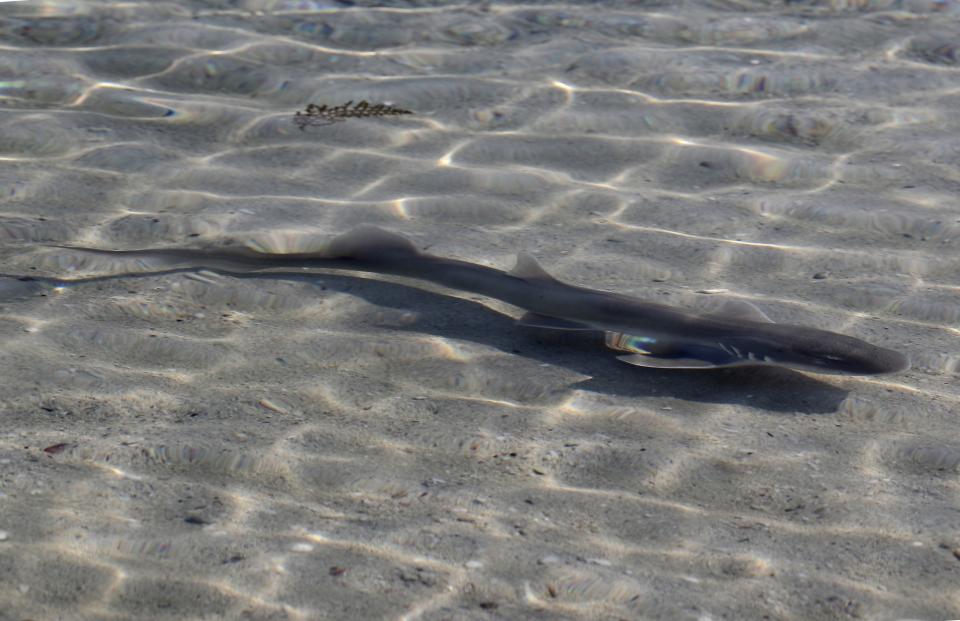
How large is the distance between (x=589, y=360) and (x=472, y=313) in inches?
26.1

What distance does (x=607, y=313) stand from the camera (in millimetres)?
4633

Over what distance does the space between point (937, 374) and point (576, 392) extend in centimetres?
149

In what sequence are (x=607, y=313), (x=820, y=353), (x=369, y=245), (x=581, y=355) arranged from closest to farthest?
(x=820, y=353)
(x=607, y=313)
(x=581, y=355)
(x=369, y=245)

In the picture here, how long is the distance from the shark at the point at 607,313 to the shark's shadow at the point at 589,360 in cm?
8

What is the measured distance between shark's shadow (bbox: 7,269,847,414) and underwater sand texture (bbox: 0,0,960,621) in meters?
0.02

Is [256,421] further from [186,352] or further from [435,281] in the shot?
[435,281]

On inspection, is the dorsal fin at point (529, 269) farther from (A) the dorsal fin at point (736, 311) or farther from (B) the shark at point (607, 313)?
(A) the dorsal fin at point (736, 311)

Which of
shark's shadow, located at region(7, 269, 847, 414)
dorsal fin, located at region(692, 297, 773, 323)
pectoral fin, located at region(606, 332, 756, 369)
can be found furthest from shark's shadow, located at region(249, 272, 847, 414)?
dorsal fin, located at region(692, 297, 773, 323)

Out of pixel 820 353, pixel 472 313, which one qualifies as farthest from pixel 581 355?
pixel 820 353

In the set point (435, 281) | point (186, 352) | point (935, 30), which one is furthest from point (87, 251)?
point (935, 30)

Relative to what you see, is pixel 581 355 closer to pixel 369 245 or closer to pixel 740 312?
pixel 740 312

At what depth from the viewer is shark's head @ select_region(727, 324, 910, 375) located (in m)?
4.32

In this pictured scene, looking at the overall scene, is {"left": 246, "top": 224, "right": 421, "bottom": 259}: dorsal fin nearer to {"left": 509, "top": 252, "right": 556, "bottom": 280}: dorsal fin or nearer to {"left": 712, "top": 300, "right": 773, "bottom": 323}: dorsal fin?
{"left": 509, "top": 252, "right": 556, "bottom": 280}: dorsal fin

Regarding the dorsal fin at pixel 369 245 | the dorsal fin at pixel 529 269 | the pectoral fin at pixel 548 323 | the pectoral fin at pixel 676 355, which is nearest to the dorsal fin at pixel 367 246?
the dorsal fin at pixel 369 245
